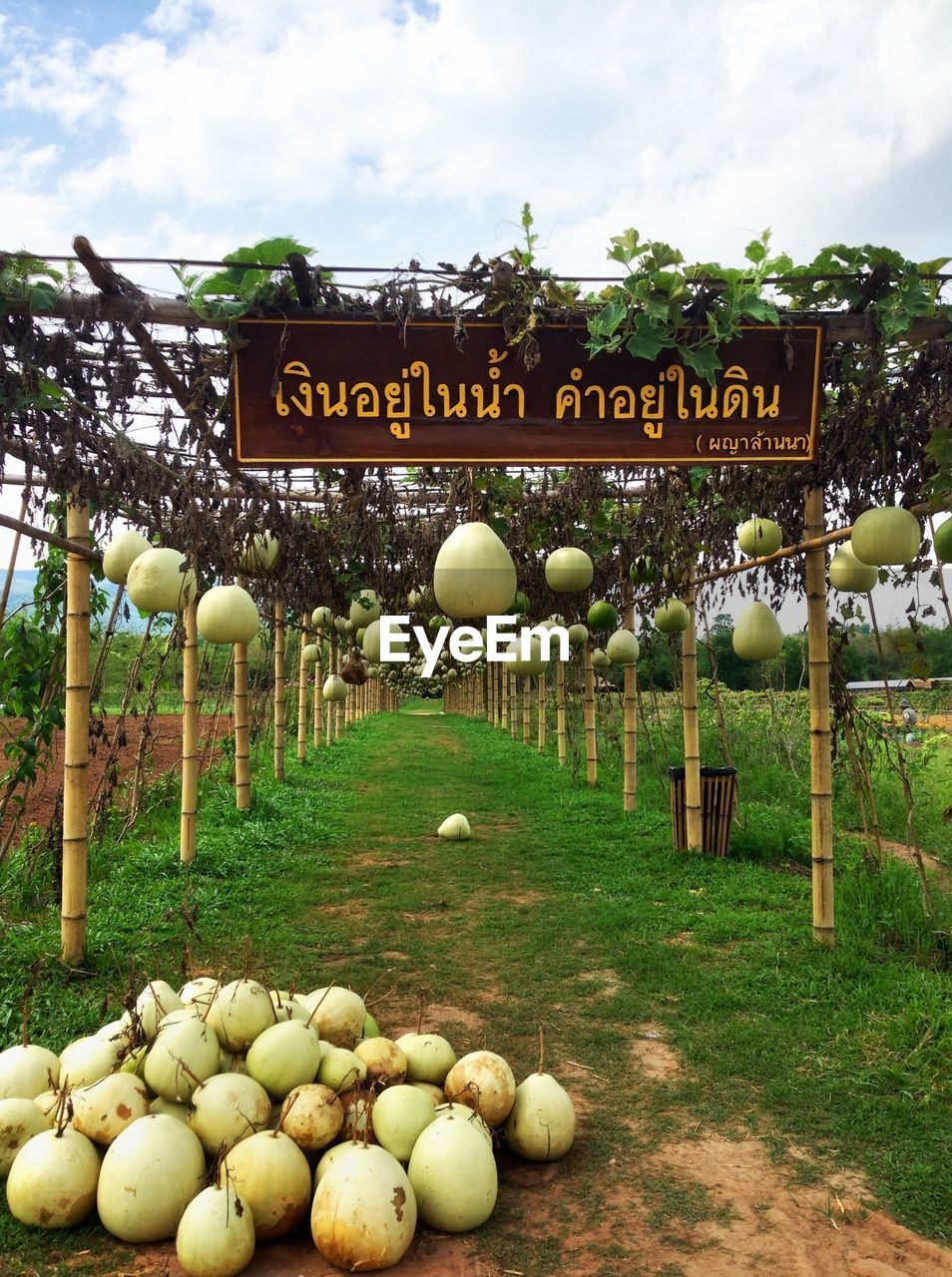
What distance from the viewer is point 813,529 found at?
5.41 metres

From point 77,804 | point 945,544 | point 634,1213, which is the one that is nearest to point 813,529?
point 945,544

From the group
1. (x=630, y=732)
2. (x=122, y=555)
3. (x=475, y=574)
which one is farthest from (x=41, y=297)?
(x=630, y=732)

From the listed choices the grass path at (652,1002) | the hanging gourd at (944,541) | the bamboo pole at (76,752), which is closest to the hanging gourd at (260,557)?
the bamboo pole at (76,752)

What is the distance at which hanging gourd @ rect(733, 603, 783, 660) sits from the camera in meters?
6.34

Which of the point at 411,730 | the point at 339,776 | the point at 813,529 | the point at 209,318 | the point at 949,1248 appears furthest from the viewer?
the point at 411,730

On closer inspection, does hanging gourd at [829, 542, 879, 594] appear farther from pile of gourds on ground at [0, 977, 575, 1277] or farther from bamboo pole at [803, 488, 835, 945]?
pile of gourds on ground at [0, 977, 575, 1277]

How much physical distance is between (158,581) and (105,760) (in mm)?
13061

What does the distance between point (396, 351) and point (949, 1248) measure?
147 inches

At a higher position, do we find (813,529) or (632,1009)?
(813,529)

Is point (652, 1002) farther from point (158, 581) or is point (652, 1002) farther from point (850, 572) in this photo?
point (158, 581)

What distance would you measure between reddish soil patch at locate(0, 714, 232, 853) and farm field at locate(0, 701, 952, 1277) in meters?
0.90

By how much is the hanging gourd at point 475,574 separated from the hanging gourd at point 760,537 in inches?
86.8

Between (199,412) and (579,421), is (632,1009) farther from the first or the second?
(199,412)

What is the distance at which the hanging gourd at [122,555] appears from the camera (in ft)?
15.6
